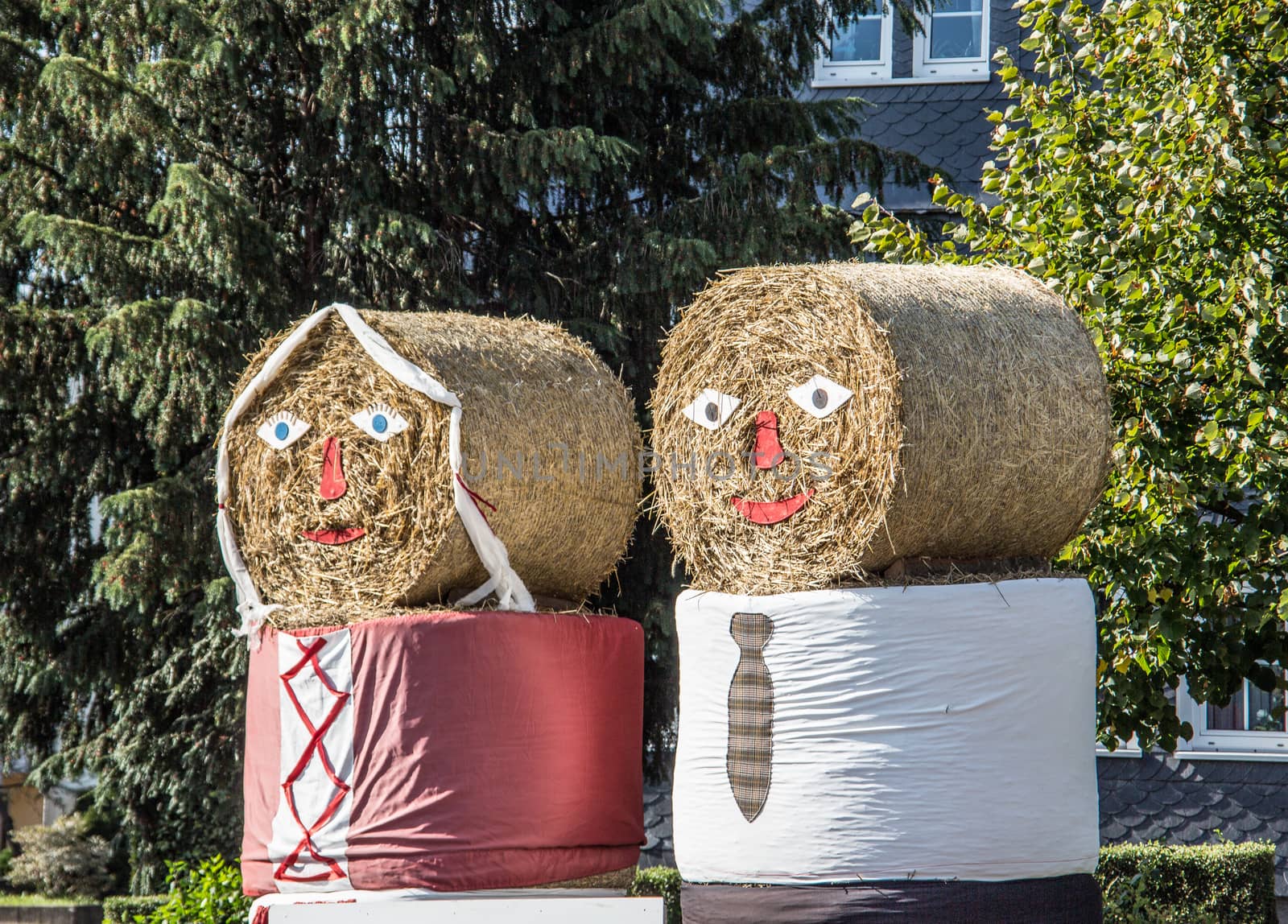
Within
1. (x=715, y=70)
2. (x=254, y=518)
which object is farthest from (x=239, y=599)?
(x=715, y=70)

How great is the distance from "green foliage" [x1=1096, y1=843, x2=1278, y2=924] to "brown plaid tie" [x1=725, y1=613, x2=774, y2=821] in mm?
4575

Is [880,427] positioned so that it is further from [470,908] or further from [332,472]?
[332,472]

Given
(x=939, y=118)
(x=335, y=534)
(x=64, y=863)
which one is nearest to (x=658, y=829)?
(x=64, y=863)

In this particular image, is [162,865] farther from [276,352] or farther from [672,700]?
[276,352]

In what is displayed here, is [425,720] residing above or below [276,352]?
below

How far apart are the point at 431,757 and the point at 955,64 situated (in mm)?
9128

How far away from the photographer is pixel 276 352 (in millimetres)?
5637

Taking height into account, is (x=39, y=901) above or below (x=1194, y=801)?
below

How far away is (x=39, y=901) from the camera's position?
39.6 ft

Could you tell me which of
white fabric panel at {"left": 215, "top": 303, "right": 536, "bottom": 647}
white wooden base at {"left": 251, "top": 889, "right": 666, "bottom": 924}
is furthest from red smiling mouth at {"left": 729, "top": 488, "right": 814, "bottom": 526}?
white wooden base at {"left": 251, "top": 889, "right": 666, "bottom": 924}

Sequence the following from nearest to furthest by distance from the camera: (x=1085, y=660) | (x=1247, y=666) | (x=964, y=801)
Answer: (x=964, y=801)
(x=1085, y=660)
(x=1247, y=666)

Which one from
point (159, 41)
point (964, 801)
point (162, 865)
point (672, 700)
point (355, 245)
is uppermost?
point (159, 41)

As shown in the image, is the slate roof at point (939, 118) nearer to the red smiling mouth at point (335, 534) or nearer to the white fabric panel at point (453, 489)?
the white fabric panel at point (453, 489)

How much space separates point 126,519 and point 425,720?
3.71 meters
